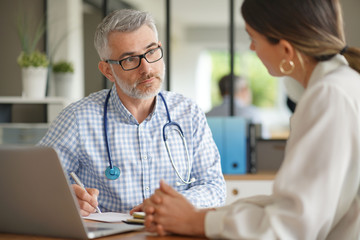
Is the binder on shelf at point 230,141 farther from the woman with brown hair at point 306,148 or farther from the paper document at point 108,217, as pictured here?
the woman with brown hair at point 306,148

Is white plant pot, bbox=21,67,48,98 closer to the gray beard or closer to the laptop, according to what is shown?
the gray beard

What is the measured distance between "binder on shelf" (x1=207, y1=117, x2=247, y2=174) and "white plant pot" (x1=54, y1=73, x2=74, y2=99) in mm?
1082

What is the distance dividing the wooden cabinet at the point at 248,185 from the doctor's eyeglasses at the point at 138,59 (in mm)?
1771

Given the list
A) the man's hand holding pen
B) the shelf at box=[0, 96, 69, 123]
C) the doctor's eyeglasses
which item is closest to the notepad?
the man's hand holding pen

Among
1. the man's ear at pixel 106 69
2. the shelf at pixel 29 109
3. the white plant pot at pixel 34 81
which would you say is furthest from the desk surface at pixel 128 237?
the white plant pot at pixel 34 81

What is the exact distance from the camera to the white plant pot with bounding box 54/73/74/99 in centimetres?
414

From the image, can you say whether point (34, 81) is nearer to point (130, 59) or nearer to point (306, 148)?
point (130, 59)

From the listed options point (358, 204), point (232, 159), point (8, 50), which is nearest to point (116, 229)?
point (358, 204)

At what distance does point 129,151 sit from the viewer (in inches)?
79.4

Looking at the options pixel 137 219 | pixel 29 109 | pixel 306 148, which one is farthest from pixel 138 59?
pixel 29 109

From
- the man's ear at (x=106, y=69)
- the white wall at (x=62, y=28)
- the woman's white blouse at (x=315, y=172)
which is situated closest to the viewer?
the woman's white blouse at (x=315, y=172)

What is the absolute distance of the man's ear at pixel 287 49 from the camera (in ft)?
4.09

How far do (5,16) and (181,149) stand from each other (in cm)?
293

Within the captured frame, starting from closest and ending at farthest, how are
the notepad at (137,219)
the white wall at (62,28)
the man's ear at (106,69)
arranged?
1. the notepad at (137,219)
2. the man's ear at (106,69)
3. the white wall at (62,28)
